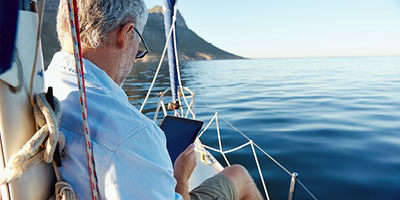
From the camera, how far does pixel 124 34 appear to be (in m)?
0.77

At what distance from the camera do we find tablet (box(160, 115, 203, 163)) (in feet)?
4.33

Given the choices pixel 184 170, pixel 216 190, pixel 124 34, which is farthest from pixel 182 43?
pixel 124 34

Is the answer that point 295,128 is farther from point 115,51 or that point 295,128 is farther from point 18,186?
point 18,186

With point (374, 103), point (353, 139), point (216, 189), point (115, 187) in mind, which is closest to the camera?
point (115, 187)

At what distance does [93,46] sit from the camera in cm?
75

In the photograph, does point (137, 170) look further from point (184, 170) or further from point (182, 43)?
point (182, 43)

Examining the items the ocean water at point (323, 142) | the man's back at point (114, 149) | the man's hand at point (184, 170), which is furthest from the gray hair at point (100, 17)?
the ocean water at point (323, 142)

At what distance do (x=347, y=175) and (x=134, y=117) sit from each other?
2.34 metres

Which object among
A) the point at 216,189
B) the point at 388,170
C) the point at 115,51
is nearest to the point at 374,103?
the point at 388,170

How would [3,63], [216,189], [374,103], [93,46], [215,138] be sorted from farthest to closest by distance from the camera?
1. [374,103]
2. [215,138]
3. [216,189]
4. [93,46]
5. [3,63]

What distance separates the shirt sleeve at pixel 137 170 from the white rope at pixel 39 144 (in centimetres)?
13

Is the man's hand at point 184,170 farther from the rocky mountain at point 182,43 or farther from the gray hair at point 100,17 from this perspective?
the rocky mountain at point 182,43

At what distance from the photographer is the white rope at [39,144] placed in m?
0.48

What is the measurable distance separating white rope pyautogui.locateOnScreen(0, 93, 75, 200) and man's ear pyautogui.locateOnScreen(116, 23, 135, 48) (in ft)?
0.99
